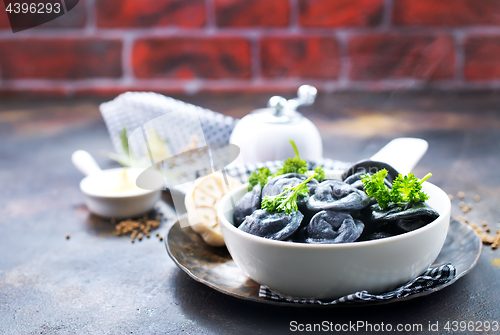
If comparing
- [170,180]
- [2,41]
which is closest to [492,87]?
[170,180]

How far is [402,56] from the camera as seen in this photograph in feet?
5.99

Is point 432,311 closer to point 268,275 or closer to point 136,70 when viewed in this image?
point 268,275

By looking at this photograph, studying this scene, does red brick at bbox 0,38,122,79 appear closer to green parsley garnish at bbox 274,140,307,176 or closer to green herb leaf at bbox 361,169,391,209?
green parsley garnish at bbox 274,140,307,176

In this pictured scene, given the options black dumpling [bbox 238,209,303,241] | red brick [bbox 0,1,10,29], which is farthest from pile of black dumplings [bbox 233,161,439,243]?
red brick [bbox 0,1,10,29]

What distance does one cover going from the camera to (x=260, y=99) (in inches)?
68.7

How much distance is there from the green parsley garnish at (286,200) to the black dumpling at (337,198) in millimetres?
15

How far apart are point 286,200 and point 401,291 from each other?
146 millimetres

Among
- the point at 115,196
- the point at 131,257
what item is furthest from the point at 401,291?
the point at 115,196

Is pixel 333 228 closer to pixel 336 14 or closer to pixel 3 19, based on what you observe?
pixel 336 14

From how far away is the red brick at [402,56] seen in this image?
1.81 metres

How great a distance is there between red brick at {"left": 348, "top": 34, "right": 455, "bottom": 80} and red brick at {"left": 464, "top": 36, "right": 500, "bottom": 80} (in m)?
0.06

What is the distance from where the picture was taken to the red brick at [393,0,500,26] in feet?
5.78

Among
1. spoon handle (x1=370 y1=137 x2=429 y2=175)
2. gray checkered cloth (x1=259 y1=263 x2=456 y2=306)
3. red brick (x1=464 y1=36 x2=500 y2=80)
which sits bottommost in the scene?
red brick (x1=464 y1=36 x2=500 y2=80)

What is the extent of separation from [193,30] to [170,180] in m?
1.16
